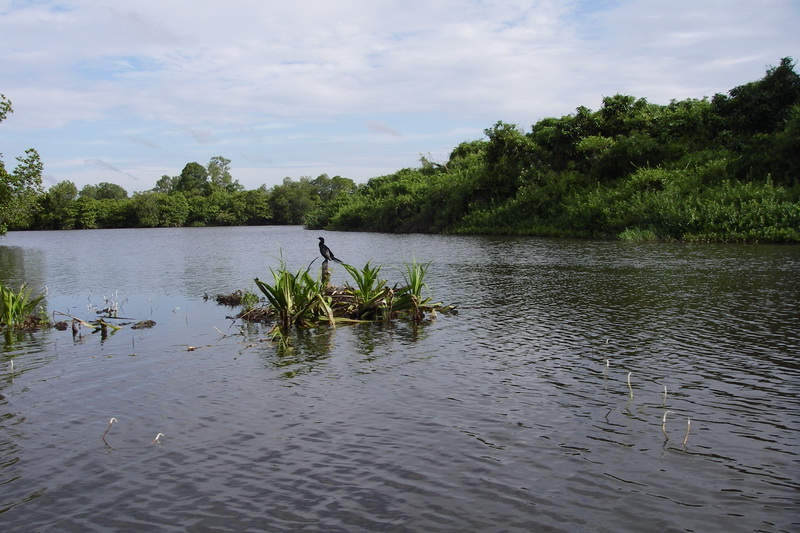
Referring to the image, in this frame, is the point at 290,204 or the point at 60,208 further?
the point at 290,204

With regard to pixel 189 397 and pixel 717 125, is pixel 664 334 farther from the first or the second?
pixel 717 125

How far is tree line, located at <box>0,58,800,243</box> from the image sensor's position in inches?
1517

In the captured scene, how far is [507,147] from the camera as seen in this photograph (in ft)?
204

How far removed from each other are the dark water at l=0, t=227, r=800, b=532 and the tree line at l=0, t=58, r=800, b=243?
25.1 m

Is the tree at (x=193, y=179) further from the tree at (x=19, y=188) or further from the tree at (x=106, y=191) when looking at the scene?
the tree at (x=19, y=188)

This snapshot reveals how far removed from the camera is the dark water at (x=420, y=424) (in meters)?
5.78

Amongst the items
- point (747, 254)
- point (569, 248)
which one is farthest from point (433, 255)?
point (747, 254)

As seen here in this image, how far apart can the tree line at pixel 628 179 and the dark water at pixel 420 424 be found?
25.1 metres

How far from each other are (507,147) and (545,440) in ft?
188

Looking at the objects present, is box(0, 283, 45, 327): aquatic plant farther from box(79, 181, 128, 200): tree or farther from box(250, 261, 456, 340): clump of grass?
box(79, 181, 128, 200): tree

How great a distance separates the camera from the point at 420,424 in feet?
26.1

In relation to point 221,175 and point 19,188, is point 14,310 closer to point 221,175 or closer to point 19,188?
point 19,188

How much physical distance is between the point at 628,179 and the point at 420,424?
1790 inches

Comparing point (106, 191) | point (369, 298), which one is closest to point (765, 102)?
point (369, 298)
